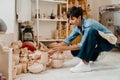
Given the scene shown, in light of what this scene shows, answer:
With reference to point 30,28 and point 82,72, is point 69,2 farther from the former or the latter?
point 82,72

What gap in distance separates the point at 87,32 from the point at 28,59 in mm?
690

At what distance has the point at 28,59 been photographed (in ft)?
7.68

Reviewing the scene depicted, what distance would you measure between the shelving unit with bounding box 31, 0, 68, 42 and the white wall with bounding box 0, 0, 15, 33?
86 centimetres

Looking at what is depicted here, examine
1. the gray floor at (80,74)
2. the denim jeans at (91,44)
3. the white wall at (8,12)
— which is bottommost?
the gray floor at (80,74)

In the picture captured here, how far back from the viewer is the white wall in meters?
2.71

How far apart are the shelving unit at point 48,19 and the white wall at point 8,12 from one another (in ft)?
2.83

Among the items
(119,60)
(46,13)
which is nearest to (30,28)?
(46,13)

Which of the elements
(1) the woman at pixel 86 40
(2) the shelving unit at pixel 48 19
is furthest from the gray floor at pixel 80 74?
(2) the shelving unit at pixel 48 19

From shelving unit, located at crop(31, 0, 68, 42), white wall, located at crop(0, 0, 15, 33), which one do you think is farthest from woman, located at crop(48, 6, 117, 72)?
shelving unit, located at crop(31, 0, 68, 42)

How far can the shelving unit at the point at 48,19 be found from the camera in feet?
12.0

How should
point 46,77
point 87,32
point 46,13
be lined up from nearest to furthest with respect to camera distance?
point 46,77
point 87,32
point 46,13

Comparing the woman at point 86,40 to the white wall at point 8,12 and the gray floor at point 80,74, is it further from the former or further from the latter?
the white wall at point 8,12

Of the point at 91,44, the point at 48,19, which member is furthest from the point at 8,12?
the point at 91,44

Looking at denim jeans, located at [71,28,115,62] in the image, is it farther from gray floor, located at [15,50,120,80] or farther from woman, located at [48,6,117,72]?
gray floor, located at [15,50,120,80]
